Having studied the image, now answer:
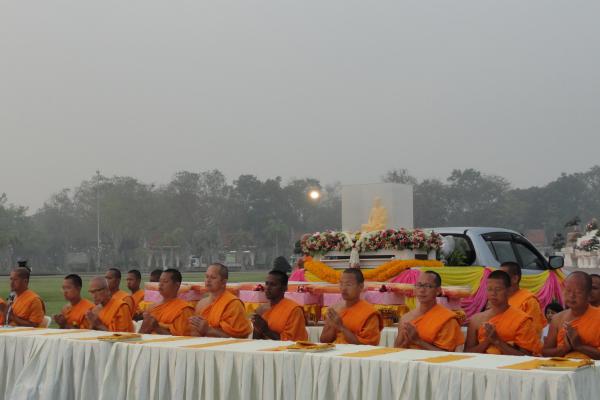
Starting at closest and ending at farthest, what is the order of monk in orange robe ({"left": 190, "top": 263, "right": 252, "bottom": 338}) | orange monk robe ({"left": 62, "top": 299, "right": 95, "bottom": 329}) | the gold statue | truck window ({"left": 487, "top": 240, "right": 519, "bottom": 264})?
monk in orange robe ({"left": 190, "top": 263, "right": 252, "bottom": 338}) → orange monk robe ({"left": 62, "top": 299, "right": 95, "bottom": 329}) → truck window ({"left": 487, "top": 240, "right": 519, "bottom": 264}) → the gold statue

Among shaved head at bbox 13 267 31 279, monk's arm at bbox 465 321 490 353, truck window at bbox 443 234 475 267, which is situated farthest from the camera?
truck window at bbox 443 234 475 267

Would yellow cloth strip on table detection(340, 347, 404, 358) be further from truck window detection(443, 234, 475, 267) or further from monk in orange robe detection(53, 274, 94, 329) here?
truck window detection(443, 234, 475, 267)

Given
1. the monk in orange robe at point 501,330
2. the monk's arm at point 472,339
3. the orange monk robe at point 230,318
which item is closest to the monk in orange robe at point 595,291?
the monk in orange robe at point 501,330

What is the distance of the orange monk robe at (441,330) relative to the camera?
636 cm

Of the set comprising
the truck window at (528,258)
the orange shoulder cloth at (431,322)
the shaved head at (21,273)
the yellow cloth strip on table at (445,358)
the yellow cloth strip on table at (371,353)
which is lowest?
the yellow cloth strip on table at (371,353)

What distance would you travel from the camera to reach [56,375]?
641 centimetres

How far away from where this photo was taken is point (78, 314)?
27.6 ft

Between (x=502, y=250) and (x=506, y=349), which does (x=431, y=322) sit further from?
(x=502, y=250)

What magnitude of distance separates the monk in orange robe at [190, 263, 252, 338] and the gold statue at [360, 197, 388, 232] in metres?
6.00

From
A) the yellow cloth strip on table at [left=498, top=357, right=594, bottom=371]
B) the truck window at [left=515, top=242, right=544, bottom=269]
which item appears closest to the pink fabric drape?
the truck window at [left=515, top=242, right=544, bottom=269]

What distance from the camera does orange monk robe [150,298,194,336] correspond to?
7.56 m

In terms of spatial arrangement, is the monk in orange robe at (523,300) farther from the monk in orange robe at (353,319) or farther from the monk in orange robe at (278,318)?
the monk in orange robe at (278,318)

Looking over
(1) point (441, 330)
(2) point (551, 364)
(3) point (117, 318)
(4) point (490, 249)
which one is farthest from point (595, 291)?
(4) point (490, 249)

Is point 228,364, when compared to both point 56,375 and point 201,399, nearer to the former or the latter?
point 201,399
